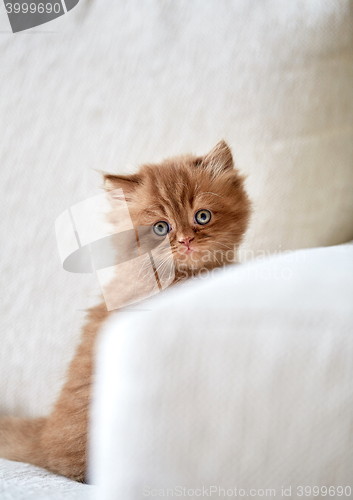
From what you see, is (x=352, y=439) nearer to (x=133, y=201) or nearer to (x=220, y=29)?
(x=133, y=201)

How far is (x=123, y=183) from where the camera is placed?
638 millimetres

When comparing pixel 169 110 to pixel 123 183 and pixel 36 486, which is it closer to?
A: pixel 123 183

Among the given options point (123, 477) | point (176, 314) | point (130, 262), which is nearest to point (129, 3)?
point (130, 262)

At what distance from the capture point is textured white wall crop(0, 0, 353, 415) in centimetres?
64

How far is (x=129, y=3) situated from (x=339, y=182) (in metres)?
0.49

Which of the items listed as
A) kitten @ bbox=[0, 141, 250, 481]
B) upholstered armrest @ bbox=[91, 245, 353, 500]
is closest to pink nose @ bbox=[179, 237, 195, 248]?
kitten @ bbox=[0, 141, 250, 481]

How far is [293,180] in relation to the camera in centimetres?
65

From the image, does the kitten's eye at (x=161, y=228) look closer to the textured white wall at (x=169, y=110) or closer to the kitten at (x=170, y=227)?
the kitten at (x=170, y=227)

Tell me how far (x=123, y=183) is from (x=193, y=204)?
0.13 metres

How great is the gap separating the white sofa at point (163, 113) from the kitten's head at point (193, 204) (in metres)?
0.03

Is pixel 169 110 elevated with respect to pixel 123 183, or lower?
elevated

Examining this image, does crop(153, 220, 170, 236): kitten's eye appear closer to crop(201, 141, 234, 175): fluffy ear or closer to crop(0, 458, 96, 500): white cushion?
crop(201, 141, 234, 175): fluffy ear

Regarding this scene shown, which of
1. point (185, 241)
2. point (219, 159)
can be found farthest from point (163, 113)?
point (185, 241)

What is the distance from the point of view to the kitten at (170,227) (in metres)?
0.58
